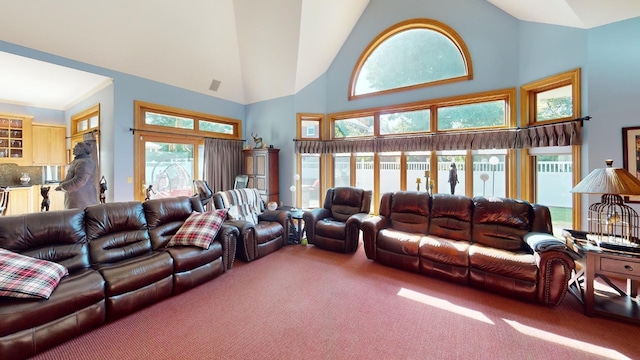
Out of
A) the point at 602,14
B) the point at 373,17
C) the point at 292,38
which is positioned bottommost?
the point at 602,14

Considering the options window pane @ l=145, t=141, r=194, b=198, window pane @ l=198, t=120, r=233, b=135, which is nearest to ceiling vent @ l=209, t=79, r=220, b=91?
window pane @ l=198, t=120, r=233, b=135

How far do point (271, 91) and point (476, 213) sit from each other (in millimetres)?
5014

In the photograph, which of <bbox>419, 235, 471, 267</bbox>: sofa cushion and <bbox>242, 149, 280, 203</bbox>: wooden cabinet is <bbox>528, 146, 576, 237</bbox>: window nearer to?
<bbox>419, 235, 471, 267</bbox>: sofa cushion

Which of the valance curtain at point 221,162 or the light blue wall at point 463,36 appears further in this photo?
the valance curtain at point 221,162

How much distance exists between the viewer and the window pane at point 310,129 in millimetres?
5961

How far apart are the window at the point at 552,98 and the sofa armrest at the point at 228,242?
486 cm

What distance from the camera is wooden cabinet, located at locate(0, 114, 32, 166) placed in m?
5.44

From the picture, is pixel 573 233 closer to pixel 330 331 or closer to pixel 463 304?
pixel 463 304

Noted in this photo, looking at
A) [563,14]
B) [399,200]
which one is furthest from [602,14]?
[399,200]

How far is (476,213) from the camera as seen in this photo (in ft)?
11.4

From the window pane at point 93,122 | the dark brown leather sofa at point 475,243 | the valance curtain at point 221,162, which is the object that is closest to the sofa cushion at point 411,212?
the dark brown leather sofa at point 475,243

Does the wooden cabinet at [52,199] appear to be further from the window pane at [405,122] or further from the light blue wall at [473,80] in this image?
the window pane at [405,122]

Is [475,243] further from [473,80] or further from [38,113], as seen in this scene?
[38,113]

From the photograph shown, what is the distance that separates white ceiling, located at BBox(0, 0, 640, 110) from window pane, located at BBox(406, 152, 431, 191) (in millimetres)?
2577
